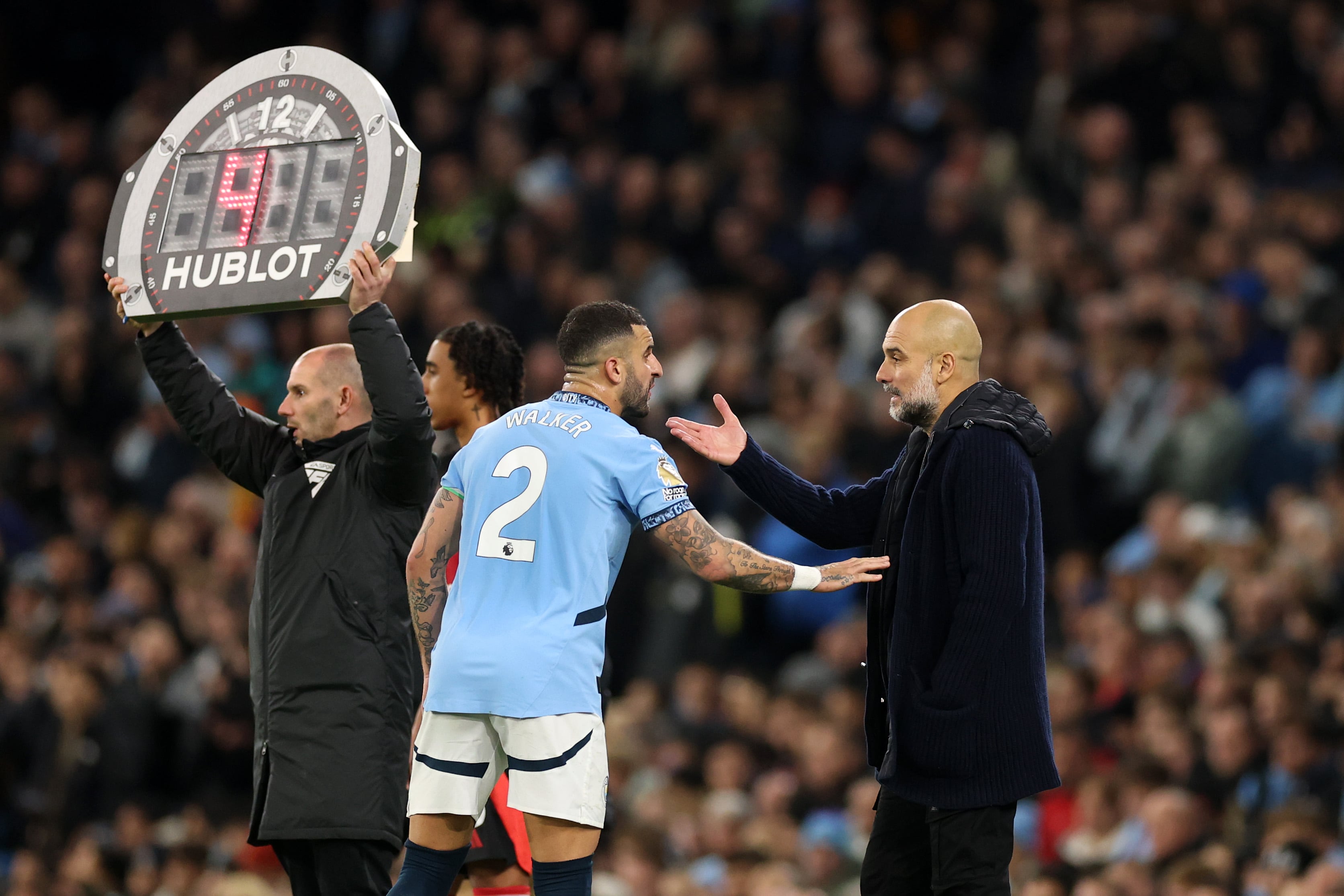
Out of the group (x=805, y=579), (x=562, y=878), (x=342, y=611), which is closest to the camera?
(x=562, y=878)

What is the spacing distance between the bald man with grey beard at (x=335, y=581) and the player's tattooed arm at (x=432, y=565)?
20cm

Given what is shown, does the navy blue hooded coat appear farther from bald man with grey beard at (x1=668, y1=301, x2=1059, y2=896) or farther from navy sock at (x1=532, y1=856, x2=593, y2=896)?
navy sock at (x1=532, y1=856, x2=593, y2=896)

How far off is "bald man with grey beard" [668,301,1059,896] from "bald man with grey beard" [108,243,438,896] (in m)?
1.44

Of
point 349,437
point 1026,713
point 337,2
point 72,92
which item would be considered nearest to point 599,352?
point 349,437

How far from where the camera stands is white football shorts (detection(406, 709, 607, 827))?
4.66 m

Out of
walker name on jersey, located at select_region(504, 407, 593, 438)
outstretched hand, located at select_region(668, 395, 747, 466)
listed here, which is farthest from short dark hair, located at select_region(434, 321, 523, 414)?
walker name on jersey, located at select_region(504, 407, 593, 438)

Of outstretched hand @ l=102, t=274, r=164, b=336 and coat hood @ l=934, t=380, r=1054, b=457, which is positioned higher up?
outstretched hand @ l=102, t=274, r=164, b=336

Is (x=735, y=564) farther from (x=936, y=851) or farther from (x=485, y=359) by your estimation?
(x=485, y=359)

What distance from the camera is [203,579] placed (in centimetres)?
1254

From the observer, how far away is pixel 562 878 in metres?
4.68

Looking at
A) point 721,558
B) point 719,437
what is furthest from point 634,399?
point 719,437

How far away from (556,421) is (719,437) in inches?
36.4

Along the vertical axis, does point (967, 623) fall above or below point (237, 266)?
below

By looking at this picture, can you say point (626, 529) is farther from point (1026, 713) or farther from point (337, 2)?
point (337, 2)
